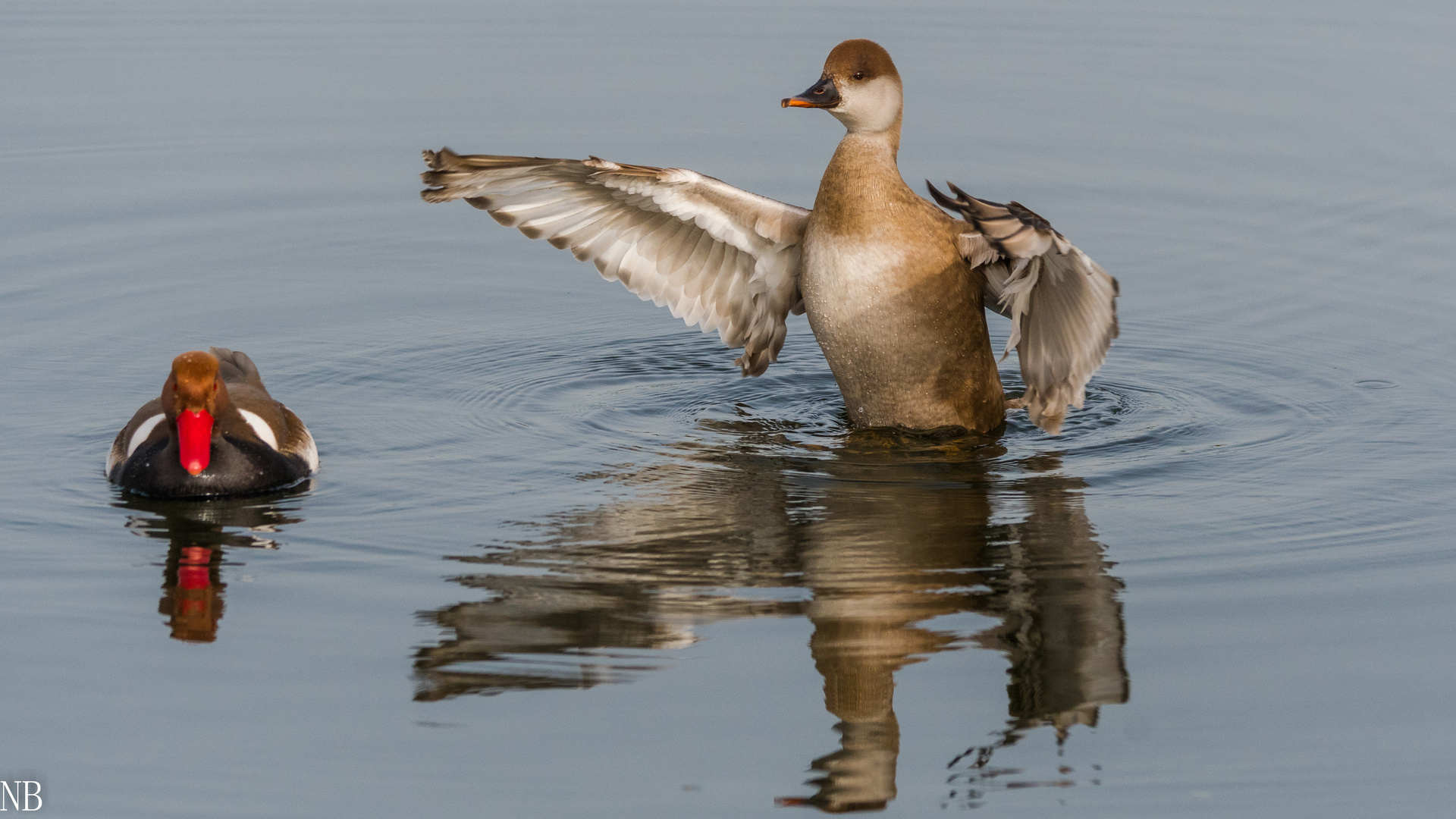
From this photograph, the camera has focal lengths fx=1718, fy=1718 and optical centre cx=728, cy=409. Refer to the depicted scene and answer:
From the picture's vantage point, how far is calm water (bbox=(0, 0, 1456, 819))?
19.5 ft

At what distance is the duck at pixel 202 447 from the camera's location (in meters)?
8.62

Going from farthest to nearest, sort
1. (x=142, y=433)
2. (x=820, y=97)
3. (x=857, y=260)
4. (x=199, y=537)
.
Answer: (x=857, y=260)
(x=820, y=97)
(x=142, y=433)
(x=199, y=537)

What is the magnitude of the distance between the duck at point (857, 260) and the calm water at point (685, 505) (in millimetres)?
463

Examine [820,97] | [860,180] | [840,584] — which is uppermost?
[820,97]

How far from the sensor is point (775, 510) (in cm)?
870

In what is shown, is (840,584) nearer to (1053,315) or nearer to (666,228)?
(1053,315)

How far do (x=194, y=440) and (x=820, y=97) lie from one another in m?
3.81

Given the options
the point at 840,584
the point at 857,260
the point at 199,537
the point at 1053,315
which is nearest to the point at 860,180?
the point at 857,260

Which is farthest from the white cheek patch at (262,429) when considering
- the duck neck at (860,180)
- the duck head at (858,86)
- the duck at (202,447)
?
the duck head at (858,86)

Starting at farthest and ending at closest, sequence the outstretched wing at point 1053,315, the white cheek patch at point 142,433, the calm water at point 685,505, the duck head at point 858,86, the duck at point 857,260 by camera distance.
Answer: the duck head at point 858,86 < the duck at point 857,260 < the white cheek patch at point 142,433 < the outstretched wing at point 1053,315 < the calm water at point 685,505

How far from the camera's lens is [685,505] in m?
8.81

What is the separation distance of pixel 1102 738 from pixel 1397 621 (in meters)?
1.83

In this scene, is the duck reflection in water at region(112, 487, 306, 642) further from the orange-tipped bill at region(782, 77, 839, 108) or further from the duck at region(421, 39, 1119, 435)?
the orange-tipped bill at region(782, 77, 839, 108)

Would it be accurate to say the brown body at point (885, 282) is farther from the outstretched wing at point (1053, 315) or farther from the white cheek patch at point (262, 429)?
the white cheek patch at point (262, 429)
